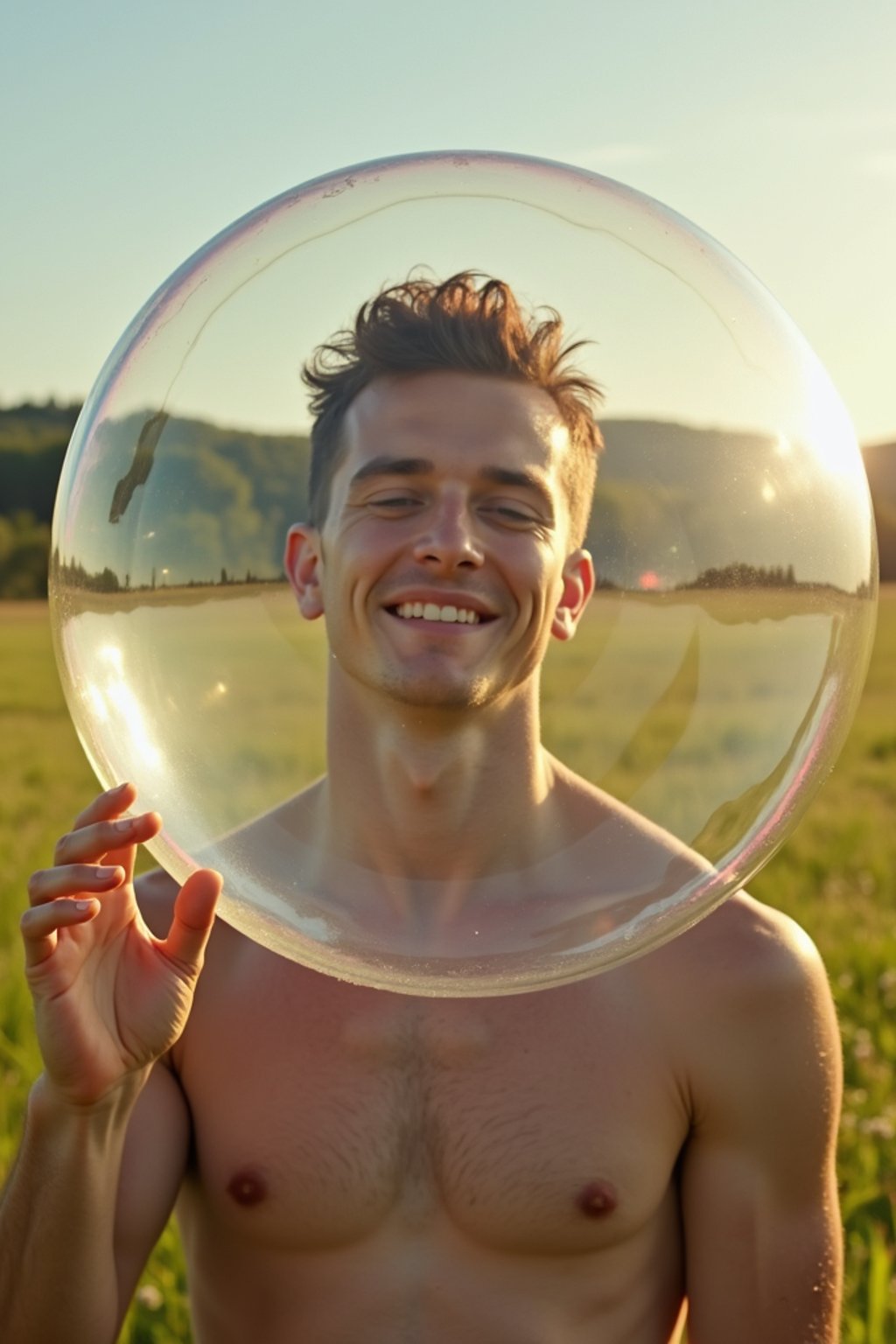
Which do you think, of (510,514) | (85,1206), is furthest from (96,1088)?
(510,514)

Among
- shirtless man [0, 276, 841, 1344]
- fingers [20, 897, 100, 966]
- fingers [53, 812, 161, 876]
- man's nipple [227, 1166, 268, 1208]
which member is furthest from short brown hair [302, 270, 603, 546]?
man's nipple [227, 1166, 268, 1208]

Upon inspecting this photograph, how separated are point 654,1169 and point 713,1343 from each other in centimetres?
36

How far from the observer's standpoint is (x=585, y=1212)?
2896 mm

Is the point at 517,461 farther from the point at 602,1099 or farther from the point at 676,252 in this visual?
the point at 602,1099

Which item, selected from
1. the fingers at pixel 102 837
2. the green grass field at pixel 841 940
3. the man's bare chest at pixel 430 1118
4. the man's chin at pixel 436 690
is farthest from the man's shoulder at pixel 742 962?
the fingers at pixel 102 837

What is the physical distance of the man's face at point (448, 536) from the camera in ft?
7.68

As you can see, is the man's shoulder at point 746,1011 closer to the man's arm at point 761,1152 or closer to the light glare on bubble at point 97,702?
the man's arm at point 761,1152

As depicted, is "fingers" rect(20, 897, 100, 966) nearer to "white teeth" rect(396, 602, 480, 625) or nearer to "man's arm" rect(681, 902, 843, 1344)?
"white teeth" rect(396, 602, 480, 625)

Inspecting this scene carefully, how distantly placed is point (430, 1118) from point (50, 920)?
0.95 m

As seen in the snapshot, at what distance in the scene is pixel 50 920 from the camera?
7.68 feet

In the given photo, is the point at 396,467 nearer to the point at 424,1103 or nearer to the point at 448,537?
the point at 448,537

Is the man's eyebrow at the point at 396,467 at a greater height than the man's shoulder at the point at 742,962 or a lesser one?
greater

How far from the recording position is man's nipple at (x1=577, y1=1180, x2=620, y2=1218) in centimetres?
289

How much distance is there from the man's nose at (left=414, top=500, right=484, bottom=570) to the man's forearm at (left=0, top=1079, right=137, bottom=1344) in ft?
3.33
